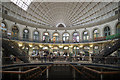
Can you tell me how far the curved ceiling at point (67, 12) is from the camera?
22844 millimetres

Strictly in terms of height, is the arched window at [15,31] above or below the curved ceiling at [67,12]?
below

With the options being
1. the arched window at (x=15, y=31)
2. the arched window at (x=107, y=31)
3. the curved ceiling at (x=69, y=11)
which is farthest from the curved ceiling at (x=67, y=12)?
the arched window at (x=15, y=31)

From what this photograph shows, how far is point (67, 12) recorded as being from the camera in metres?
30.5

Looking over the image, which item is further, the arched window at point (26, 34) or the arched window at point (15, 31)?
the arched window at point (26, 34)

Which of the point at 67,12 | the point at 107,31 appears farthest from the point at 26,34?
the point at 107,31

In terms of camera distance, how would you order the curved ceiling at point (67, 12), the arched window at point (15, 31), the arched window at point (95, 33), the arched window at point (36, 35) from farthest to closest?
the arched window at point (36, 35) → the arched window at point (95, 33) → the curved ceiling at point (67, 12) → the arched window at point (15, 31)

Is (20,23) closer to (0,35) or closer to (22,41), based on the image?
(22,41)

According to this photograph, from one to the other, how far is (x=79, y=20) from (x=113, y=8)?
10.5 m

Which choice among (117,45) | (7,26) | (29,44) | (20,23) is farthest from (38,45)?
(117,45)

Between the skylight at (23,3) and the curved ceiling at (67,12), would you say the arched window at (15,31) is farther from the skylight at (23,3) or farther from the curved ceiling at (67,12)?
the skylight at (23,3)

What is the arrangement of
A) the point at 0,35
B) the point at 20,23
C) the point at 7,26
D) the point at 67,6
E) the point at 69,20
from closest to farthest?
the point at 0,35 < the point at 7,26 < the point at 20,23 < the point at 67,6 < the point at 69,20

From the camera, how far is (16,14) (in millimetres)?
23125

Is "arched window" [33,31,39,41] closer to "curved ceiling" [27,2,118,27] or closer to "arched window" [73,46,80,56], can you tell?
"curved ceiling" [27,2,118,27]

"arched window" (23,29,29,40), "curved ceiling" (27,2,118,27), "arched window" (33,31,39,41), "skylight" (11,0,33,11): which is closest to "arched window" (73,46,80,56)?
"curved ceiling" (27,2,118,27)
